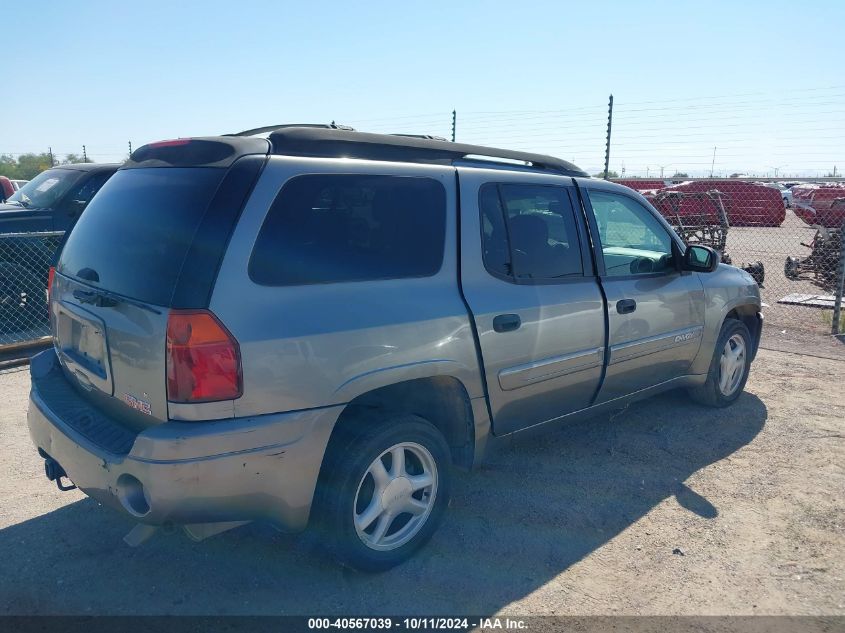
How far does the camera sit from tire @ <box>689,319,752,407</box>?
5.09m

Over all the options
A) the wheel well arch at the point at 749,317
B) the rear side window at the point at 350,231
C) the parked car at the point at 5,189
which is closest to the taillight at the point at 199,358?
the rear side window at the point at 350,231

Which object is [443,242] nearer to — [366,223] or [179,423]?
[366,223]

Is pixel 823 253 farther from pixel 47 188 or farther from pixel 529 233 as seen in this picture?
pixel 47 188

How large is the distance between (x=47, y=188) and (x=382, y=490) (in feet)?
22.6

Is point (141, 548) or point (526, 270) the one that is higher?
point (526, 270)

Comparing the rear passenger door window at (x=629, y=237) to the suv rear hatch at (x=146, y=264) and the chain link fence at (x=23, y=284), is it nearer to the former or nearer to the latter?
the suv rear hatch at (x=146, y=264)

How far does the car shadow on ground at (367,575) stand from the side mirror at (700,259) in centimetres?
130

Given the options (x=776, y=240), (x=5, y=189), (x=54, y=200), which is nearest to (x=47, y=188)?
(x=54, y=200)

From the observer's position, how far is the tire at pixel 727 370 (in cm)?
509

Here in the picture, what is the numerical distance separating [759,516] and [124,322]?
3414 millimetres

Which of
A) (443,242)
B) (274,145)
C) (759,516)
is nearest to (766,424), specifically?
(759,516)

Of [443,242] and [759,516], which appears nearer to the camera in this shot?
[443,242]

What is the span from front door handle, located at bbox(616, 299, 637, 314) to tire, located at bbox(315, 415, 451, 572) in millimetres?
1498

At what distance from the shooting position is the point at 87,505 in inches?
145
